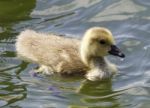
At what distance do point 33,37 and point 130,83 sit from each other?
4.05ft

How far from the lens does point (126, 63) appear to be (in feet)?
19.6

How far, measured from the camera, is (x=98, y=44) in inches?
226

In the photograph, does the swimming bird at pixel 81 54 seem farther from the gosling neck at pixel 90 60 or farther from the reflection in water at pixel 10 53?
the reflection in water at pixel 10 53

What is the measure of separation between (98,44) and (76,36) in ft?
2.72

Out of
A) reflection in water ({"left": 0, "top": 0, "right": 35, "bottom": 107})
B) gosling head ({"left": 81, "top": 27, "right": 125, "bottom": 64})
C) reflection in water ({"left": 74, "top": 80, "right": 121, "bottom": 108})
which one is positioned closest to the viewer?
reflection in water ({"left": 74, "top": 80, "right": 121, "bottom": 108})

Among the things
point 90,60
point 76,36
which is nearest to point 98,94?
point 90,60

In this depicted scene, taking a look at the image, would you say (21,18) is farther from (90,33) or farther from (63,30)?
(90,33)

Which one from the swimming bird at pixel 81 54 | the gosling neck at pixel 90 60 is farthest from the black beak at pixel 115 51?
the gosling neck at pixel 90 60

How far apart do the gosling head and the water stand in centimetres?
25

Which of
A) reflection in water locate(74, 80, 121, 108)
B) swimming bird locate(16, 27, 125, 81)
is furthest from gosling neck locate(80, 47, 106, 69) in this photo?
reflection in water locate(74, 80, 121, 108)

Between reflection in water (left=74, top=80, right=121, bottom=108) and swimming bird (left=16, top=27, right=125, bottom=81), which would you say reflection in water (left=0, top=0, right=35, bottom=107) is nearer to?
swimming bird (left=16, top=27, right=125, bottom=81)

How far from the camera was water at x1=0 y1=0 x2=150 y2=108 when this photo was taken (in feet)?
17.6

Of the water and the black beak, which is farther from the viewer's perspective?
the black beak

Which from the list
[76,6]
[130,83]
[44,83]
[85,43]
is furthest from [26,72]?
[76,6]
